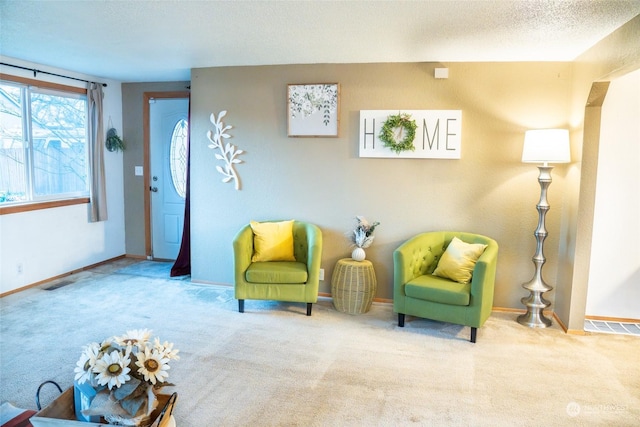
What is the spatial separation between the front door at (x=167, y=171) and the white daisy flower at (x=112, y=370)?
4.45 m

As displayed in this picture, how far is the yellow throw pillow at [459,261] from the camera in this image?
392cm

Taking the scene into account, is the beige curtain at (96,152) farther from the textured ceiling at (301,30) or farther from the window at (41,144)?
the textured ceiling at (301,30)

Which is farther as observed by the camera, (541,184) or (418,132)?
(418,132)

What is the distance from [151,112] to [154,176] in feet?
2.69

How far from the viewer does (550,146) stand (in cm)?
381

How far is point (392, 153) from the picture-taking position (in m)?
4.52

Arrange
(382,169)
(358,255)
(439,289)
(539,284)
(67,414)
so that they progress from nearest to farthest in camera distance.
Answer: (67,414) < (439,289) < (539,284) < (358,255) < (382,169)

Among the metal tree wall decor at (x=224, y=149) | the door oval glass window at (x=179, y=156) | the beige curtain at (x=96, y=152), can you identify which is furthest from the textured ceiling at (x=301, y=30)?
the door oval glass window at (x=179, y=156)

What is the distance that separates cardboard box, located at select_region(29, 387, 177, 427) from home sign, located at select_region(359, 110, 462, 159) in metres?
3.18

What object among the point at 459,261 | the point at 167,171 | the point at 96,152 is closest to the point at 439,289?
the point at 459,261

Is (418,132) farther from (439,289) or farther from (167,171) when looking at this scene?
(167,171)

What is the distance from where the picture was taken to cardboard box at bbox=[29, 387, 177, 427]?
169 centimetres

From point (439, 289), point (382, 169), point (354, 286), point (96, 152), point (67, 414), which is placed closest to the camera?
point (67, 414)

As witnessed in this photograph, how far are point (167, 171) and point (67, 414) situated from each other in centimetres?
449
